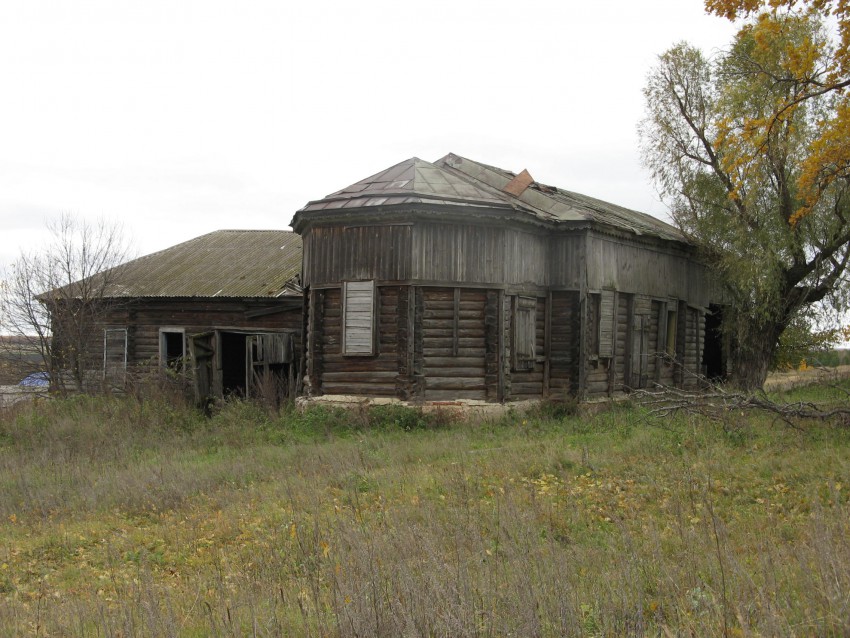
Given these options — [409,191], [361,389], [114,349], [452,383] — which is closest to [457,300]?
[452,383]

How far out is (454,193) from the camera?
16.9 meters

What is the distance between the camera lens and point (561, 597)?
4375 millimetres

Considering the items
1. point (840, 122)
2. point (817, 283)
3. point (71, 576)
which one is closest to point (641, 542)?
point (71, 576)

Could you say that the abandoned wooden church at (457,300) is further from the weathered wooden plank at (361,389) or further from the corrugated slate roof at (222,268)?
the corrugated slate roof at (222,268)

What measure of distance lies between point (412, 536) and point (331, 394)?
10466 mm

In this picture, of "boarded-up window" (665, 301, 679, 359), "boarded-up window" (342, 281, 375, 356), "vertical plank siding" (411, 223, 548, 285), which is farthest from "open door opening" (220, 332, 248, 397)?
"boarded-up window" (665, 301, 679, 359)

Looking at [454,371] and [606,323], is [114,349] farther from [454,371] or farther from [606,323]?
[606,323]

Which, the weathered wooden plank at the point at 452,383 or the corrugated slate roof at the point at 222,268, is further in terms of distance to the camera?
the corrugated slate roof at the point at 222,268

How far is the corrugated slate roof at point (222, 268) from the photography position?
926 inches

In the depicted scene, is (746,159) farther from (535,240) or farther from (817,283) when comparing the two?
(817,283)

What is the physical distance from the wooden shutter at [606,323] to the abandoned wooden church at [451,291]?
0.17 ft

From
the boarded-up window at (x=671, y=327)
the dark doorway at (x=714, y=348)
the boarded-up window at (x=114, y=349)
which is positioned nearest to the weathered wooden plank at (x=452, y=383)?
the boarded-up window at (x=671, y=327)

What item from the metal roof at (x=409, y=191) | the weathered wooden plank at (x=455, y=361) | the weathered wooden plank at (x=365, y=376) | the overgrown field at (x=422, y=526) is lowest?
the overgrown field at (x=422, y=526)

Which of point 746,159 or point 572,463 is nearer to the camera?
point 572,463
